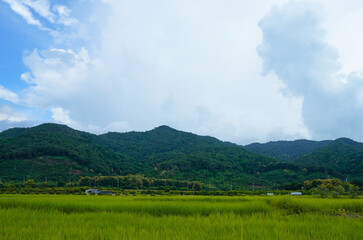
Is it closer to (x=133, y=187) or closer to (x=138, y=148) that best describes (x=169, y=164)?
(x=133, y=187)

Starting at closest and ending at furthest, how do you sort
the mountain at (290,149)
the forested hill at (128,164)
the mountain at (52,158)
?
the mountain at (52,158)
the forested hill at (128,164)
the mountain at (290,149)

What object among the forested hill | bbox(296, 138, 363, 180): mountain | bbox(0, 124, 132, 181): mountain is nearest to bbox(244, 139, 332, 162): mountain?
bbox(296, 138, 363, 180): mountain

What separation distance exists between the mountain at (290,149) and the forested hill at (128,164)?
157 feet

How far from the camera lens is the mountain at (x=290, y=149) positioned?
15434 cm

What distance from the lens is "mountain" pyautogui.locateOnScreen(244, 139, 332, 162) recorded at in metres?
154

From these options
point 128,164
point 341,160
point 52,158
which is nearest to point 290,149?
point 341,160

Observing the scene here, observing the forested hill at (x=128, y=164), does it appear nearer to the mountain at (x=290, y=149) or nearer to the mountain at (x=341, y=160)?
the mountain at (x=341, y=160)

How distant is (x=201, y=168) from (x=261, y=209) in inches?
3738

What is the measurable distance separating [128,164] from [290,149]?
13680 centimetres

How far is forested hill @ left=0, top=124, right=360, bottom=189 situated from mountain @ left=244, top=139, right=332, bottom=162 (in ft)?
157

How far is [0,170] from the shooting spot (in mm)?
67938

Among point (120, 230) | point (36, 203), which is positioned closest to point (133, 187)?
point (36, 203)

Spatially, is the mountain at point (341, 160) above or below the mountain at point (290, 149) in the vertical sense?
below

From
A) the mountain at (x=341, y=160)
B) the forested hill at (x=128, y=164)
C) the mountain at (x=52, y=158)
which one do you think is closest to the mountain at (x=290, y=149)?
the mountain at (x=341, y=160)
